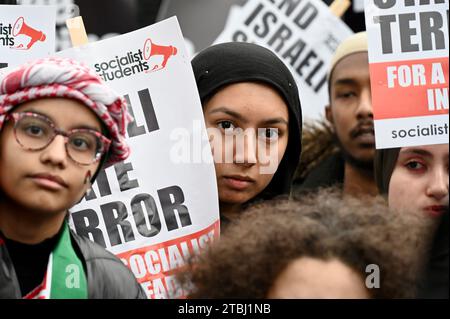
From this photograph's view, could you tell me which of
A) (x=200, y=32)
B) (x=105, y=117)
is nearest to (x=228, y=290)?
(x=105, y=117)

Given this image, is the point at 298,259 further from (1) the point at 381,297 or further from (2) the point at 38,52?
(2) the point at 38,52

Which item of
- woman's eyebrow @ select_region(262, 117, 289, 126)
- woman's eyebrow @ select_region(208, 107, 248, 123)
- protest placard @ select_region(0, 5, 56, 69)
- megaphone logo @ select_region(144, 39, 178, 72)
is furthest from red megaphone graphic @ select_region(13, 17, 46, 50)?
woman's eyebrow @ select_region(262, 117, 289, 126)

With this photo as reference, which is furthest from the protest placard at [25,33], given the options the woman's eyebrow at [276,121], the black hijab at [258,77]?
the woman's eyebrow at [276,121]

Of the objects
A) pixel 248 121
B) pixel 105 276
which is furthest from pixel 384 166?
pixel 105 276

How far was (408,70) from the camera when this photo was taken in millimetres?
3457

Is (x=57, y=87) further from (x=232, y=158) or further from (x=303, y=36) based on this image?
(x=303, y=36)

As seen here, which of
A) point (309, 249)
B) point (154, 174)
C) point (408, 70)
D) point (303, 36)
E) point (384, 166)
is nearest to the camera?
point (309, 249)

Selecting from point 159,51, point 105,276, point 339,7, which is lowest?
point 105,276

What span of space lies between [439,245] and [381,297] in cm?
32

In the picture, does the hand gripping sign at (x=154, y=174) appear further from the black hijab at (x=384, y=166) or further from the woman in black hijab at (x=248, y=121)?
the black hijab at (x=384, y=166)

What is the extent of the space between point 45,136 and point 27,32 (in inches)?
44.8

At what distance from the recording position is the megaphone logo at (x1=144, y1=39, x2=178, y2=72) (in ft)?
11.2

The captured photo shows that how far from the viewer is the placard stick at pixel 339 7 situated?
4.24 metres

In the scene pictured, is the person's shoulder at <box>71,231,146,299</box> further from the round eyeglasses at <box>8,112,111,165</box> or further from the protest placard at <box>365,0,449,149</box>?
the protest placard at <box>365,0,449,149</box>
